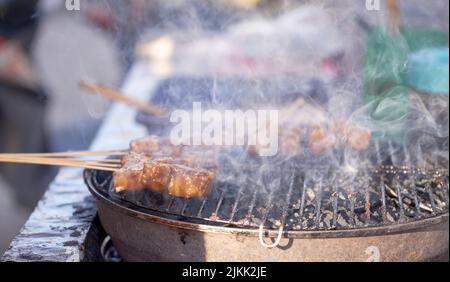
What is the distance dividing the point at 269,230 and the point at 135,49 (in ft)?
19.1

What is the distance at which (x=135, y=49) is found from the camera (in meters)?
8.44

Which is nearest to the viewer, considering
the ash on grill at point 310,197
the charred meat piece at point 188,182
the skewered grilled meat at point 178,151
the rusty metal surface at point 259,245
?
the rusty metal surface at point 259,245

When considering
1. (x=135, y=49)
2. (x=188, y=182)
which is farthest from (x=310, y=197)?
(x=135, y=49)

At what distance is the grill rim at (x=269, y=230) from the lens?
3186mm

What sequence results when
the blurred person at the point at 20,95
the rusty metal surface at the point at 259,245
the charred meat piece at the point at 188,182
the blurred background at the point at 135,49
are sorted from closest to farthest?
1. the rusty metal surface at the point at 259,245
2. the charred meat piece at the point at 188,182
3. the blurred background at the point at 135,49
4. the blurred person at the point at 20,95

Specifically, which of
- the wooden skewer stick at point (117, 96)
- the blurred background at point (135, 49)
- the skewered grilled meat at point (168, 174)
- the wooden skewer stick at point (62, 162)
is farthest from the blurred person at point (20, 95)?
the skewered grilled meat at point (168, 174)

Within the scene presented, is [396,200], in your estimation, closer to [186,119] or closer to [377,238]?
[377,238]

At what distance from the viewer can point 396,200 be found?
3.64 metres

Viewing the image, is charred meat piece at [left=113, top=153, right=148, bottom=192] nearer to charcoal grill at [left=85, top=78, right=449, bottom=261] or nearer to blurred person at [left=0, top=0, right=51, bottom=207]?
charcoal grill at [left=85, top=78, right=449, bottom=261]

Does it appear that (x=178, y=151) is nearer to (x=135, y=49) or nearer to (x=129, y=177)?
(x=129, y=177)

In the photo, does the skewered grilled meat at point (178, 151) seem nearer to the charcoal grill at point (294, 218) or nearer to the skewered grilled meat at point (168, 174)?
the skewered grilled meat at point (168, 174)

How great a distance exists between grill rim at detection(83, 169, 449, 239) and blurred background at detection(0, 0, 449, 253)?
68.3 inches
